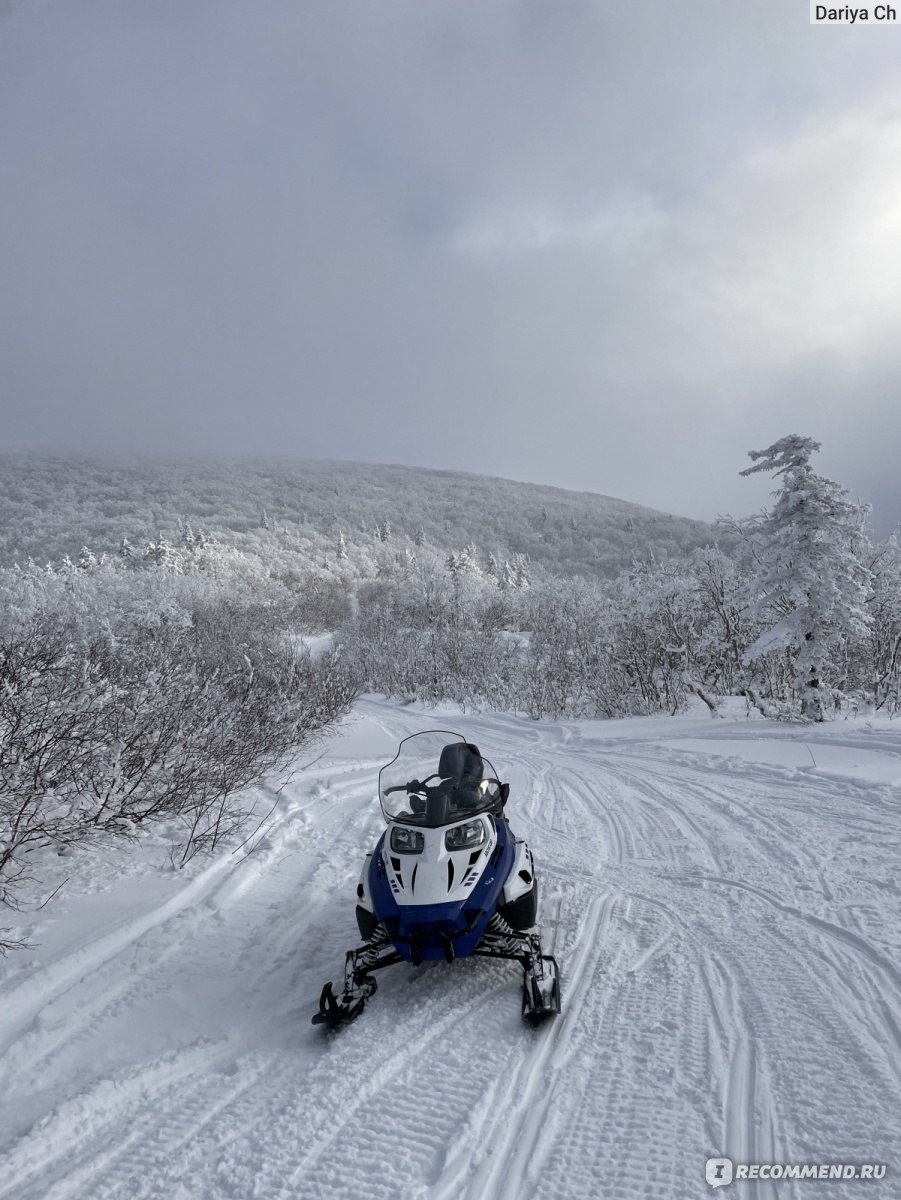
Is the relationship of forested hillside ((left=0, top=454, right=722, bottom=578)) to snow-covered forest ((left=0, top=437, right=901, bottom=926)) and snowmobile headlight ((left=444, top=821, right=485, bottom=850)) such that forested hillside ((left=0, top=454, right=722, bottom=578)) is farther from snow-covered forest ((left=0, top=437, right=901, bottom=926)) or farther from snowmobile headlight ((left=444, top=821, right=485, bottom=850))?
snowmobile headlight ((left=444, top=821, right=485, bottom=850))

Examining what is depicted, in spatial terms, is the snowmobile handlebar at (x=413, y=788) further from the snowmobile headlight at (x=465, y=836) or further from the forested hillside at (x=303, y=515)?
the forested hillside at (x=303, y=515)

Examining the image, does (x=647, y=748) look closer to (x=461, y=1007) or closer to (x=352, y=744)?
(x=352, y=744)

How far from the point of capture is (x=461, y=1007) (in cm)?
351

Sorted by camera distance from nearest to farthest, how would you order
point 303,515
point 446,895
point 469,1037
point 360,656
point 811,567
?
1. point 469,1037
2. point 446,895
3. point 811,567
4. point 360,656
5. point 303,515

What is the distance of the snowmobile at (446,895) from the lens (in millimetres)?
3441

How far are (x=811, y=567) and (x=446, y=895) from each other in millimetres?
12311

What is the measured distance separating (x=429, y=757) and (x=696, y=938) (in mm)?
2267

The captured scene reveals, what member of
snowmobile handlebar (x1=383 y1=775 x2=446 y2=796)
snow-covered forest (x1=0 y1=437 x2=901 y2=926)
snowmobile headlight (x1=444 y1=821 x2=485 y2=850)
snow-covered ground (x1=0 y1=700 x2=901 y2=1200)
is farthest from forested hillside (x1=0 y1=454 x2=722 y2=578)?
snowmobile headlight (x1=444 y1=821 x2=485 y2=850)

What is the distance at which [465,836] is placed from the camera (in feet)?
12.4

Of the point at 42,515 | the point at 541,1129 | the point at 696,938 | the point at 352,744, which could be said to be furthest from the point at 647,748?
the point at 42,515

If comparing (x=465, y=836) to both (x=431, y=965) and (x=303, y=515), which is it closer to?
(x=431, y=965)

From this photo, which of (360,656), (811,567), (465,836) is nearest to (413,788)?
(465,836)

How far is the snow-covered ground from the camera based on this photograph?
242cm

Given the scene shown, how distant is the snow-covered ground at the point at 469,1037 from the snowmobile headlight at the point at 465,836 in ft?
2.83
